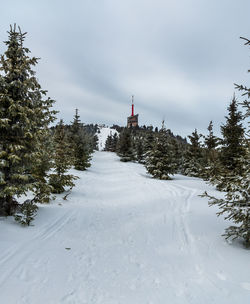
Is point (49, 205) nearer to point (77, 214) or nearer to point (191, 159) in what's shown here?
point (77, 214)

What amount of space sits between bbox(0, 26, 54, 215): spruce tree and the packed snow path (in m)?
1.45

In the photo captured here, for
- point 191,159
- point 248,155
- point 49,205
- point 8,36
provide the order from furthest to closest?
point 191,159
point 49,205
point 8,36
point 248,155

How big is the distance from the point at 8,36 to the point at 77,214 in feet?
26.3

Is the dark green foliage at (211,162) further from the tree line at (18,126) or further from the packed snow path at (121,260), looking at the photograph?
the tree line at (18,126)

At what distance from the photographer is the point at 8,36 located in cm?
673

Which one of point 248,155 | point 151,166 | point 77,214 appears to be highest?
point 248,155

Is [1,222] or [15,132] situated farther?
[15,132]

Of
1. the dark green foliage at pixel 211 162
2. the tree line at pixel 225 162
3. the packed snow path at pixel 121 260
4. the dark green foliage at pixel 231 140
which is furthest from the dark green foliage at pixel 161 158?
the packed snow path at pixel 121 260

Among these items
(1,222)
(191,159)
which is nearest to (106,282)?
(1,222)

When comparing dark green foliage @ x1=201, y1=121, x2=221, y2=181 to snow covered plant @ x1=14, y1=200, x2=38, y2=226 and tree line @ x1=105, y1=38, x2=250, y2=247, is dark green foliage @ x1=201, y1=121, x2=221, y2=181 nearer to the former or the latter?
tree line @ x1=105, y1=38, x2=250, y2=247

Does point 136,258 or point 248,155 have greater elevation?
point 248,155

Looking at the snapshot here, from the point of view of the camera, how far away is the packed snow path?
11.8 ft

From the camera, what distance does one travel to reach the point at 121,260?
197 inches

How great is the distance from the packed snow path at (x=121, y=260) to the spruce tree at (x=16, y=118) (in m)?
1.45
